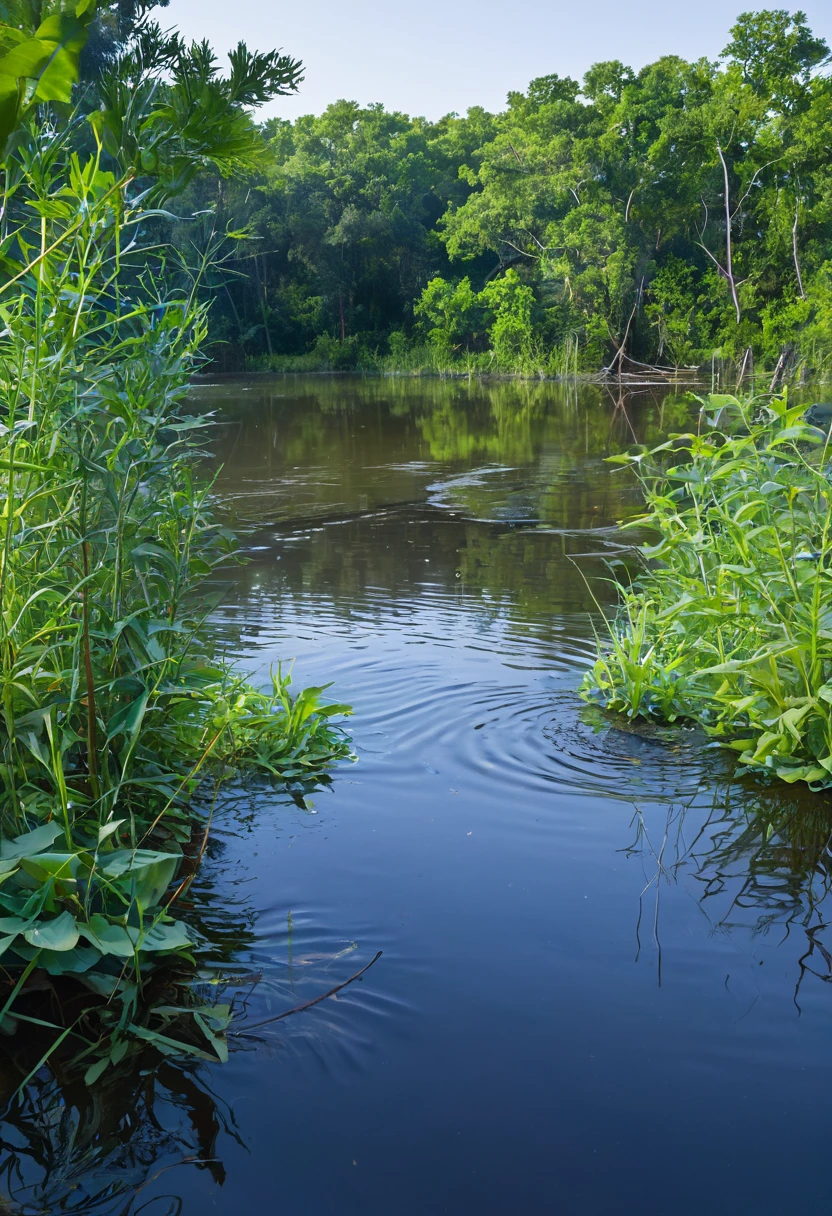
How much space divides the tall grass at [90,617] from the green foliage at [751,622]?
64.8 inches

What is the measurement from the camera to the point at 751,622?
3393mm

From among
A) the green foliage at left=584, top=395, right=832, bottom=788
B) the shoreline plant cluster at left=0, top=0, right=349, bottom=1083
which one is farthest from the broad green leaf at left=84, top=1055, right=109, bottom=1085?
the green foliage at left=584, top=395, right=832, bottom=788

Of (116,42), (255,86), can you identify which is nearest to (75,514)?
(255,86)

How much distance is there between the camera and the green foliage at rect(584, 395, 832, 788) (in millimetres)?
3043

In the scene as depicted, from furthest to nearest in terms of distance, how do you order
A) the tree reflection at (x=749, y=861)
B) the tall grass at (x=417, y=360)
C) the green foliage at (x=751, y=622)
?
1. the tall grass at (x=417, y=360)
2. the green foliage at (x=751, y=622)
3. the tree reflection at (x=749, y=861)

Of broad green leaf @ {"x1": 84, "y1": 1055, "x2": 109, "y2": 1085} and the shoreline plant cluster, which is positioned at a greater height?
the shoreline plant cluster

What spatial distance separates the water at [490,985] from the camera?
5.54 ft

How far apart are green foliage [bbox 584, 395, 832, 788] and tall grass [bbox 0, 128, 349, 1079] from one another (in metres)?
1.65

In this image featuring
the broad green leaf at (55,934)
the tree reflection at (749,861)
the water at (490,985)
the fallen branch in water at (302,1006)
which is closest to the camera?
the water at (490,985)

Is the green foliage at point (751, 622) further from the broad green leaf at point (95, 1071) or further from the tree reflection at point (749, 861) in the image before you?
the broad green leaf at point (95, 1071)

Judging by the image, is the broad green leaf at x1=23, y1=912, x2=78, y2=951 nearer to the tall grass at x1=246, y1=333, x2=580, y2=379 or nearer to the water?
the water

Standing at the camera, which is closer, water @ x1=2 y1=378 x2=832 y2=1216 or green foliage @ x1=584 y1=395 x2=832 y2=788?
water @ x1=2 y1=378 x2=832 y2=1216

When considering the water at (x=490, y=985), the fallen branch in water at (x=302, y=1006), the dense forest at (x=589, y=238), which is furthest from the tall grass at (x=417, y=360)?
the fallen branch in water at (x=302, y=1006)

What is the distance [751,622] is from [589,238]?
28822mm
